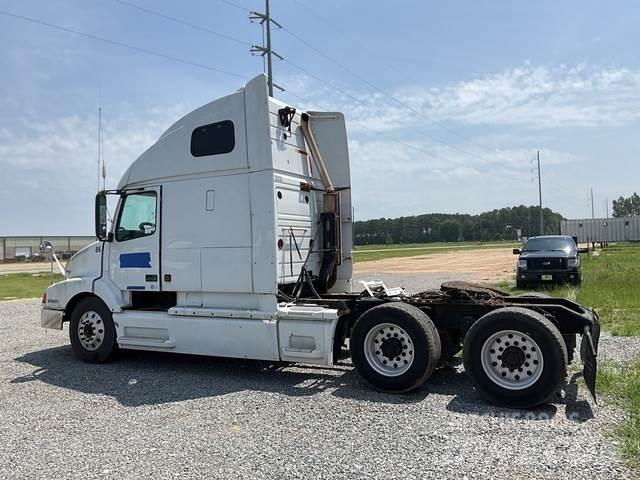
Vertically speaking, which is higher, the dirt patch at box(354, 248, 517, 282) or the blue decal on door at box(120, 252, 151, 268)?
the blue decal on door at box(120, 252, 151, 268)

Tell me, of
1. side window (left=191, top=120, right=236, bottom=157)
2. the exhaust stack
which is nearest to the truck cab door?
side window (left=191, top=120, right=236, bottom=157)

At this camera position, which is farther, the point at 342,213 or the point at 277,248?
the point at 342,213

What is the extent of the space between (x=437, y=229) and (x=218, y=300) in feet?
446

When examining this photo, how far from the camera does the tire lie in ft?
27.1

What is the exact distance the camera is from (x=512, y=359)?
581 cm

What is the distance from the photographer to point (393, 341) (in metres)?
6.40

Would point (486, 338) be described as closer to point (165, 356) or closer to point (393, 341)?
point (393, 341)

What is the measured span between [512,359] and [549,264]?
491 inches

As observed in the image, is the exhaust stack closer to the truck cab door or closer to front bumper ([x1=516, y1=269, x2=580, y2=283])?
the truck cab door

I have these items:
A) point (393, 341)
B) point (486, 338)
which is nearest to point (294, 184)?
point (393, 341)

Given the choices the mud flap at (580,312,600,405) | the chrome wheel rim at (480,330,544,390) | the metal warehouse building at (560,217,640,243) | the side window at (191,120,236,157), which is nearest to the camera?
the mud flap at (580,312,600,405)

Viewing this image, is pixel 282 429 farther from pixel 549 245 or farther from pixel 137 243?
pixel 549 245

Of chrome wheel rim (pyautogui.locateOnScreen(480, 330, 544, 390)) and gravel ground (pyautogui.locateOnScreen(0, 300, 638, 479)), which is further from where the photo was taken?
chrome wheel rim (pyautogui.locateOnScreen(480, 330, 544, 390))

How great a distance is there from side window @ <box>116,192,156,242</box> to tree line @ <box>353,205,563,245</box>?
122665mm
